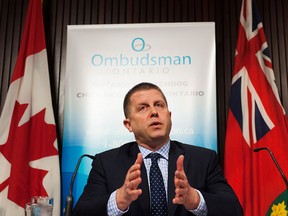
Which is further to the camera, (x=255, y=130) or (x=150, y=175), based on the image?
(x=255, y=130)

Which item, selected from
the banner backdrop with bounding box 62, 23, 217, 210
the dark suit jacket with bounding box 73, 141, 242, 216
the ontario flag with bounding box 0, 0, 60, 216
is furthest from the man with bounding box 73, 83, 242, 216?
the ontario flag with bounding box 0, 0, 60, 216

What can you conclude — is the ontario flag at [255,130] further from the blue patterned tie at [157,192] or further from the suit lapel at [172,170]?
the blue patterned tie at [157,192]

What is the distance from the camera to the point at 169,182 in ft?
6.34

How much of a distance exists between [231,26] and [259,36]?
0.40 metres

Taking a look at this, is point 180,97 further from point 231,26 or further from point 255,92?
point 231,26

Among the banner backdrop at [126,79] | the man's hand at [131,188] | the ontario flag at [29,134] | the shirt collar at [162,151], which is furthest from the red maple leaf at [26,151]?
the man's hand at [131,188]

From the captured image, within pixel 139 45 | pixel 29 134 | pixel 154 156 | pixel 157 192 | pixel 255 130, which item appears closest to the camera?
pixel 157 192

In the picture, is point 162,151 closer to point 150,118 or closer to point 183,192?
point 150,118

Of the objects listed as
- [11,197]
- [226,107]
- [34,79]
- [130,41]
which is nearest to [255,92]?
[226,107]

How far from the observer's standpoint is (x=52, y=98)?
3713mm

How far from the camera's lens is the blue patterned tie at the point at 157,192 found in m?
1.86

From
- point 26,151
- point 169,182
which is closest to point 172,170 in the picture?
point 169,182

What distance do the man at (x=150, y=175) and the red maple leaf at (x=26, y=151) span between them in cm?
126

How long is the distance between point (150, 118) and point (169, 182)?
391 mm
